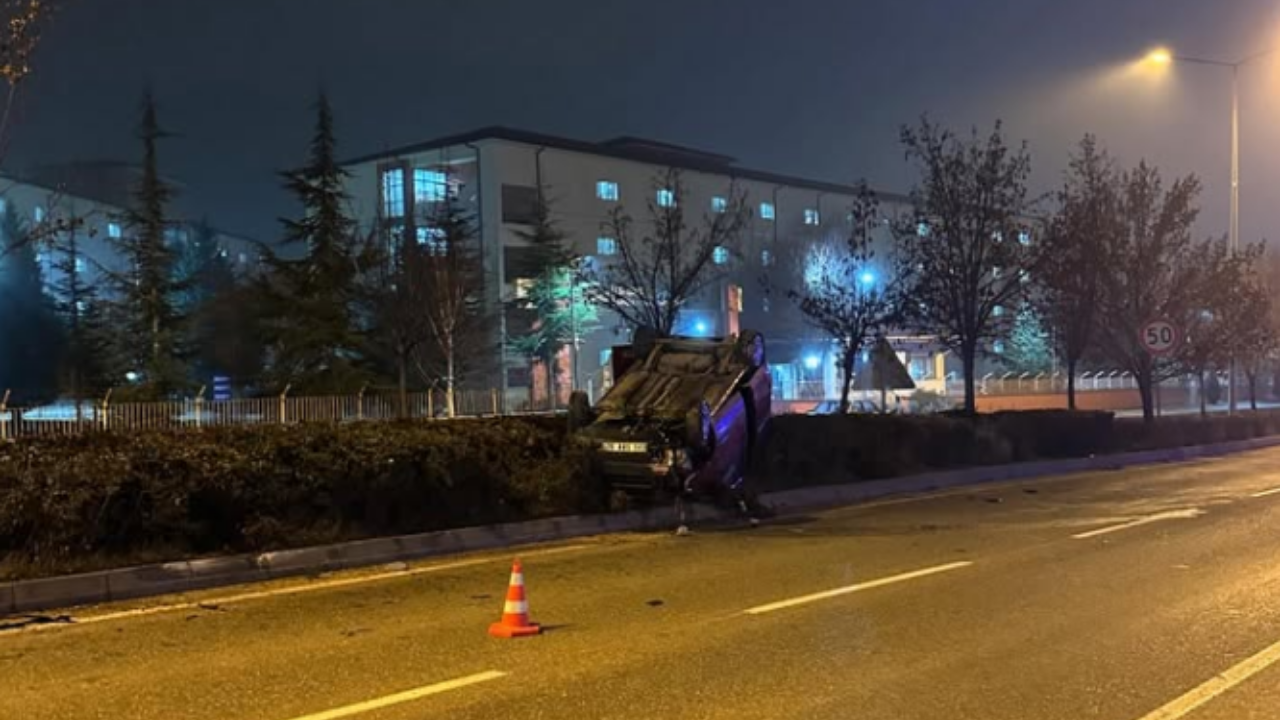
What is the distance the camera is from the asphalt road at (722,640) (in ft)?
19.0

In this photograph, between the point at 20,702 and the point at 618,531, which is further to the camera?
the point at 618,531

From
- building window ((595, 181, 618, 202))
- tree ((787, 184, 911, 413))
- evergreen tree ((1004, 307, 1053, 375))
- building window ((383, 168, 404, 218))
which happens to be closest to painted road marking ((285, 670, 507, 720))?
tree ((787, 184, 911, 413))

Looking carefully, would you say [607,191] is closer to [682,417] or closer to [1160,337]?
[1160,337]

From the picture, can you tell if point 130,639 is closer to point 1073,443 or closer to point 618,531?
point 618,531

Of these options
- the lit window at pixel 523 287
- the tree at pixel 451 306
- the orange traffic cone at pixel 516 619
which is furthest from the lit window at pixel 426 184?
the orange traffic cone at pixel 516 619

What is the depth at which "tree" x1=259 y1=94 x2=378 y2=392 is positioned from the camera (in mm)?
41688

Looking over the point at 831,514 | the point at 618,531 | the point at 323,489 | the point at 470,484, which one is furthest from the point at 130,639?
the point at 831,514

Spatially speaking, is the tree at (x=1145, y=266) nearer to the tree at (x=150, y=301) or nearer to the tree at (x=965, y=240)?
the tree at (x=965, y=240)

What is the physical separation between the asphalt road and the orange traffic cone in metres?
0.15

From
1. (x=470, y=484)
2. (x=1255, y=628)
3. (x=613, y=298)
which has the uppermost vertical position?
(x=613, y=298)

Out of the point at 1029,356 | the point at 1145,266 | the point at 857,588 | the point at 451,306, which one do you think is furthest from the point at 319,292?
the point at 1029,356

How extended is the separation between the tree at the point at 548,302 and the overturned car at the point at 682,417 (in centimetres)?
3868

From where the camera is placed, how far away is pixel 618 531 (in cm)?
1310

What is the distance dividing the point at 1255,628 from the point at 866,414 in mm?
11502
